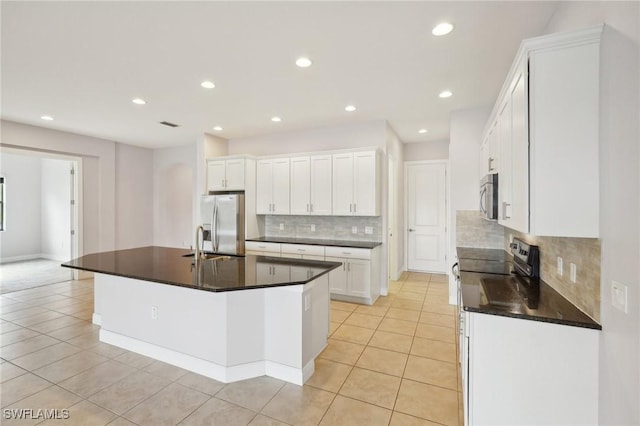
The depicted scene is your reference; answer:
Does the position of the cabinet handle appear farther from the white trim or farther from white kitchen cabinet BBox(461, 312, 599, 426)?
the white trim

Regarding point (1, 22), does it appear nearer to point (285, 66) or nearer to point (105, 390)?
point (285, 66)

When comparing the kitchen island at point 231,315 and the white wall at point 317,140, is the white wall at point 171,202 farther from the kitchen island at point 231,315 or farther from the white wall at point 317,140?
the kitchen island at point 231,315

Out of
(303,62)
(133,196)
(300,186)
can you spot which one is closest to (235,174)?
(300,186)

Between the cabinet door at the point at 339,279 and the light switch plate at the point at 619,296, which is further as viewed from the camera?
the cabinet door at the point at 339,279

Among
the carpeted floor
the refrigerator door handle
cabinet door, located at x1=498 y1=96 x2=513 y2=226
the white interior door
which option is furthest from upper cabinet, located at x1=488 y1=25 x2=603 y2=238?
the carpeted floor

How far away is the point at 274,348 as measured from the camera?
2469mm

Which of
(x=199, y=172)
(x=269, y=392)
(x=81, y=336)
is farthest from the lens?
(x=199, y=172)

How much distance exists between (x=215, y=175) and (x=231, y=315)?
3.77 m

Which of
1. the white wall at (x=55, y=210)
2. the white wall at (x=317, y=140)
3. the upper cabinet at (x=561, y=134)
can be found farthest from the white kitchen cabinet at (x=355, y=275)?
the white wall at (x=55, y=210)

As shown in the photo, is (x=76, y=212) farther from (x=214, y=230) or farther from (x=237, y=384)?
(x=237, y=384)

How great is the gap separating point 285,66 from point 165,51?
108 centimetres

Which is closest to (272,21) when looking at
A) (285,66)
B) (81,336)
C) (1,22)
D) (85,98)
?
(285,66)

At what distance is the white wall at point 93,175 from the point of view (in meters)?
5.27

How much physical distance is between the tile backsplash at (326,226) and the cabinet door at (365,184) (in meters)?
0.37
